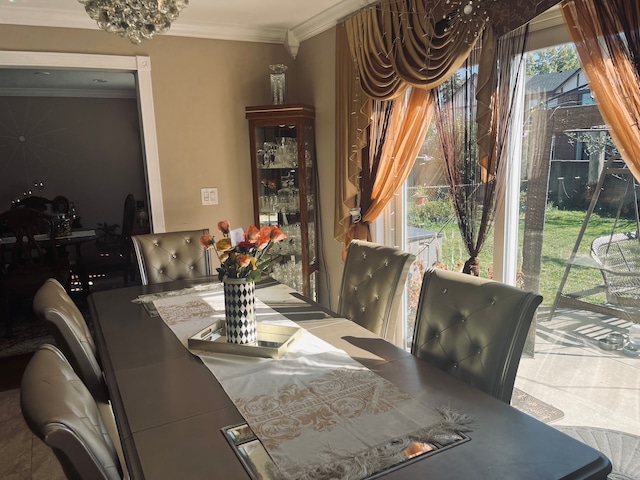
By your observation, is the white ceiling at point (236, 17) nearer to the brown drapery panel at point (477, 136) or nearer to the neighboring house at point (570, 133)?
the brown drapery panel at point (477, 136)

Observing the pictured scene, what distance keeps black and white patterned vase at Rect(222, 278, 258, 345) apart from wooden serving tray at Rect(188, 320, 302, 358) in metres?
0.04

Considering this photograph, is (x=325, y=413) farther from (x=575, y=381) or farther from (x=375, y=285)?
(x=575, y=381)

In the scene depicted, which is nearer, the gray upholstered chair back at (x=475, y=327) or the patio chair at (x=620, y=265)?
the gray upholstered chair back at (x=475, y=327)

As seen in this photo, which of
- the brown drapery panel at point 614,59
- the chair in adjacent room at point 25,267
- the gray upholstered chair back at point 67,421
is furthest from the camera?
the chair in adjacent room at point 25,267

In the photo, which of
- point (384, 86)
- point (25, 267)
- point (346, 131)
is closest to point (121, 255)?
Result: point (25, 267)

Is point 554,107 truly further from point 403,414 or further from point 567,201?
point 403,414

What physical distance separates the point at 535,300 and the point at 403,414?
55 centimetres

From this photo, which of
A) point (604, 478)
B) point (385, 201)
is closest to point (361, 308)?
point (385, 201)

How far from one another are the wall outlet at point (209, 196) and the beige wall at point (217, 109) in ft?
0.11

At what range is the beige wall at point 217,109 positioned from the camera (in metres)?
3.53

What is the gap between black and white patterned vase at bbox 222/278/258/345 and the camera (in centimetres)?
172

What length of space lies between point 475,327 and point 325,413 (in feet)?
2.05

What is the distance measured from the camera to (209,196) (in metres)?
3.79

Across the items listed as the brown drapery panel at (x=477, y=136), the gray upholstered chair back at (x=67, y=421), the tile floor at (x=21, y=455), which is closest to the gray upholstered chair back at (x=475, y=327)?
the brown drapery panel at (x=477, y=136)
